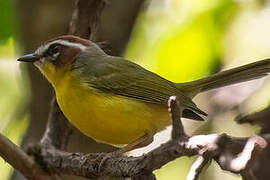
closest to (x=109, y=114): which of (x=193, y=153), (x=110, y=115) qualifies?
(x=110, y=115)

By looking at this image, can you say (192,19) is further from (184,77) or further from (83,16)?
(83,16)

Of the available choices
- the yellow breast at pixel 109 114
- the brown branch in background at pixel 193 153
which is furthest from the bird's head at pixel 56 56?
the brown branch in background at pixel 193 153

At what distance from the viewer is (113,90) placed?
→ 13.5 ft

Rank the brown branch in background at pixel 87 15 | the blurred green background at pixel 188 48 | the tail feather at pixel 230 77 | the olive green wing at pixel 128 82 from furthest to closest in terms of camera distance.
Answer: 1. the blurred green background at pixel 188 48
2. the brown branch in background at pixel 87 15
3. the olive green wing at pixel 128 82
4. the tail feather at pixel 230 77

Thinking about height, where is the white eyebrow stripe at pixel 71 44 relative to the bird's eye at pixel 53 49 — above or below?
above

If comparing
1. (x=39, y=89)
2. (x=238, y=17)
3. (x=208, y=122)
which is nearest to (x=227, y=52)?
(x=238, y=17)

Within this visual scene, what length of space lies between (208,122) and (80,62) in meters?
1.45

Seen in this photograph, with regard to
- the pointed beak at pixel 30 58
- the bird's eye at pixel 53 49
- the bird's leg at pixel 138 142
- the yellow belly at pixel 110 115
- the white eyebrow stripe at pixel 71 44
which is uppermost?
the white eyebrow stripe at pixel 71 44

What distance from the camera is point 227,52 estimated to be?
544 cm

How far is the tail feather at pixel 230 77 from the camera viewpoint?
12.9 feet

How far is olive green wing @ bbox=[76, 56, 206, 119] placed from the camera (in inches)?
160

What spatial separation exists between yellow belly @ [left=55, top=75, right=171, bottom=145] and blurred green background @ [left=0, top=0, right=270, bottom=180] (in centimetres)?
96

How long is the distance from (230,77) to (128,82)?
3.09 ft

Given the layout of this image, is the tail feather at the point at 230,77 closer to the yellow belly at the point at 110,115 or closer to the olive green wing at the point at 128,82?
the olive green wing at the point at 128,82
